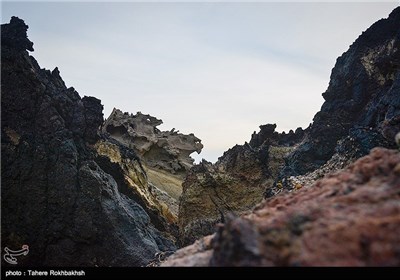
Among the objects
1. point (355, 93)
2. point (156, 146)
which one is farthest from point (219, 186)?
point (156, 146)

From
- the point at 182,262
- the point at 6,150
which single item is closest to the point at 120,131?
the point at 6,150

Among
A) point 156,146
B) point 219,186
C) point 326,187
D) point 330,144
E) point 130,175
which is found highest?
point 330,144

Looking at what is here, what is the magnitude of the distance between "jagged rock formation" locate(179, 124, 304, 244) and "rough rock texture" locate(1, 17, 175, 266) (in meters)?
12.2

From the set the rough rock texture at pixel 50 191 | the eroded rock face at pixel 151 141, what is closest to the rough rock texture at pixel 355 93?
the rough rock texture at pixel 50 191

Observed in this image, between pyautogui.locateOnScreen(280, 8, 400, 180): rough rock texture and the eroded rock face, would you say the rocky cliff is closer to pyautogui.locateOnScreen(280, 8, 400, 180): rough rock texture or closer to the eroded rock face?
pyautogui.locateOnScreen(280, 8, 400, 180): rough rock texture

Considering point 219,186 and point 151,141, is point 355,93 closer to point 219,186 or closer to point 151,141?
point 219,186

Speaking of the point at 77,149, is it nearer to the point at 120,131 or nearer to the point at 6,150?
the point at 6,150

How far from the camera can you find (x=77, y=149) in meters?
A: 30.0

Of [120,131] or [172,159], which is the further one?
[172,159]

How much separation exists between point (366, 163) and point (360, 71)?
32.1m

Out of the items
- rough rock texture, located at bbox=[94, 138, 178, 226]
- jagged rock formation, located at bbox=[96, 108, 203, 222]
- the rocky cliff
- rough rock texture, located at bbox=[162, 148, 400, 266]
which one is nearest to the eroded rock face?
jagged rock formation, located at bbox=[96, 108, 203, 222]

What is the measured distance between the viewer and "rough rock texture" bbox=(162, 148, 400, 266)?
562cm

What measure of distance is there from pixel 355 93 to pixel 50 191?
3348 cm

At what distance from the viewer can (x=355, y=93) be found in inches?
1448
